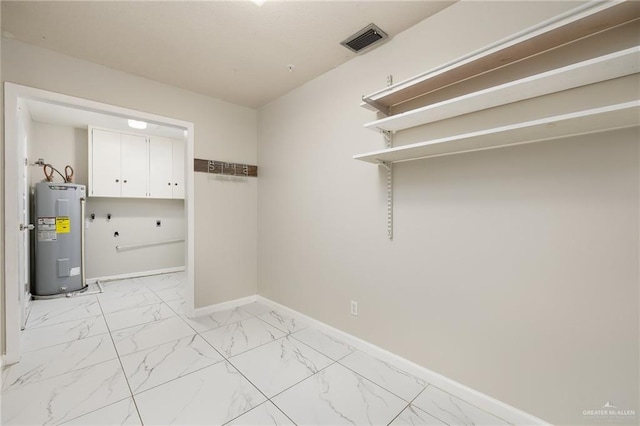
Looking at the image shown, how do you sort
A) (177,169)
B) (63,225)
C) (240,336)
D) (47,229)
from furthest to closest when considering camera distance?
(177,169) → (63,225) → (47,229) → (240,336)

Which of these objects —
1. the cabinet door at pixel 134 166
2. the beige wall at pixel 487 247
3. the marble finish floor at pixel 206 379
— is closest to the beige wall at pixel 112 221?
the cabinet door at pixel 134 166

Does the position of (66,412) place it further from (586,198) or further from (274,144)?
(586,198)

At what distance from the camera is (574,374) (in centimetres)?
130

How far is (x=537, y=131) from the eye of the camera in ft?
4.19

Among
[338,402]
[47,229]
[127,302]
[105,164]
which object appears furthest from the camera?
[105,164]

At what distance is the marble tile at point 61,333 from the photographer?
229cm

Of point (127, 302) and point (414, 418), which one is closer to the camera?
point (414, 418)

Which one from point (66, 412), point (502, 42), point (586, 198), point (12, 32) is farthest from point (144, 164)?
point (586, 198)

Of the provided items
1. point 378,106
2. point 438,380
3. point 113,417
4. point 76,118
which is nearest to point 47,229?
point 76,118

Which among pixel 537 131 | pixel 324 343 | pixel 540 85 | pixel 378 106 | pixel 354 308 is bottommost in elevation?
pixel 324 343

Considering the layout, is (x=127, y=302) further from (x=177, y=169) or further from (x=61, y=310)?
(x=177, y=169)

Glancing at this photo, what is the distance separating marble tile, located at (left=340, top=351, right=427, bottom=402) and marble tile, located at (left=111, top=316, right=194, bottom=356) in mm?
1561

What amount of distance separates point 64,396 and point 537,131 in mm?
3061

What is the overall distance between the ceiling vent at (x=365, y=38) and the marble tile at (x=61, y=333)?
3.38 metres
